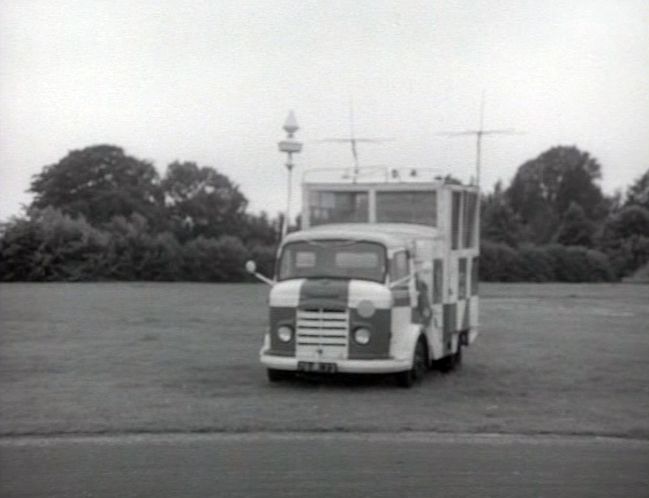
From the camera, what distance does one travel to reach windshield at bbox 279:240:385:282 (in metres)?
15.0

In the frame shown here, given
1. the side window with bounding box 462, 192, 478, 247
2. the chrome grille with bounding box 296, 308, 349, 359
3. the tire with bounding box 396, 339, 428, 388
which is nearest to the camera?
the chrome grille with bounding box 296, 308, 349, 359

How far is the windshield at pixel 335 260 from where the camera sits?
14977 millimetres

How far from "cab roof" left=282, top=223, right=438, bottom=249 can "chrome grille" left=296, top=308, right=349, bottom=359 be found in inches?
49.2

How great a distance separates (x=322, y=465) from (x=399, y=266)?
6438 mm

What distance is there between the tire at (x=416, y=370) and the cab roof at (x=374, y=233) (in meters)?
1.47

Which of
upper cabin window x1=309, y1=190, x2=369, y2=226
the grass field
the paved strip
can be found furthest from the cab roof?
the paved strip

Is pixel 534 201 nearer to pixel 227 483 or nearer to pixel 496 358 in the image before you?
pixel 496 358

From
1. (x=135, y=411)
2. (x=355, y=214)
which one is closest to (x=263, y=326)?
(x=355, y=214)

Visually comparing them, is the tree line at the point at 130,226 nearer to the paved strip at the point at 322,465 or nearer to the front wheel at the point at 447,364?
the front wheel at the point at 447,364

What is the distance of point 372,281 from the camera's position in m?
14.8

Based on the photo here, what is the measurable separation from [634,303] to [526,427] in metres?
7.62

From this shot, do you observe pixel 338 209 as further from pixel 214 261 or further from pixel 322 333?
pixel 214 261

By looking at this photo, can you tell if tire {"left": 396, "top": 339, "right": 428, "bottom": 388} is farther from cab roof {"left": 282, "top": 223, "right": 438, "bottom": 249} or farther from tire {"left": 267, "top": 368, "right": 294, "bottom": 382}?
tire {"left": 267, "top": 368, "right": 294, "bottom": 382}

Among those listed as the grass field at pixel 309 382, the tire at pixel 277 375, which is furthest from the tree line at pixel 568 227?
the tire at pixel 277 375
